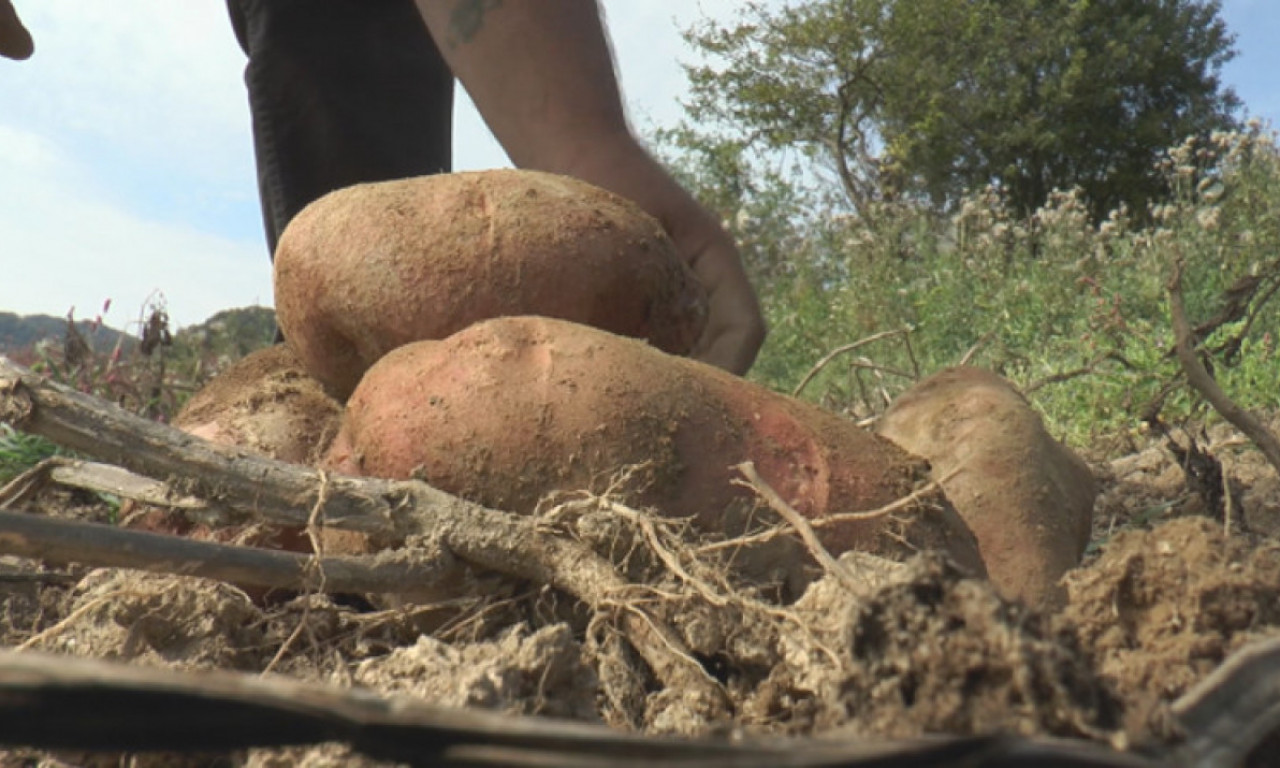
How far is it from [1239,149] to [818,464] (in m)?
7.48

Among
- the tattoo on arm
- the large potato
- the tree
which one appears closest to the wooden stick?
the large potato

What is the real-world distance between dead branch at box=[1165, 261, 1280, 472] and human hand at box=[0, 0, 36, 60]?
2153 mm

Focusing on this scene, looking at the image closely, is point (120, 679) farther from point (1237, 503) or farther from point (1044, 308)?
point (1044, 308)

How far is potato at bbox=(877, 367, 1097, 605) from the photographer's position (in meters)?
1.78

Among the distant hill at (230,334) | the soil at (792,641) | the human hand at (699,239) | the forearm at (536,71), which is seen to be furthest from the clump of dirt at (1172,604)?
the distant hill at (230,334)

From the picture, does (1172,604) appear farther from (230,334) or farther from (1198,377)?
(230,334)

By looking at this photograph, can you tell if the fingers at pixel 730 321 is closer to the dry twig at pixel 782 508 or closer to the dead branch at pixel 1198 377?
the dead branch at pixel 1198 377

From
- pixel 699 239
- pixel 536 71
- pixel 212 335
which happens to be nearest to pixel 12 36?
pixel 536 71

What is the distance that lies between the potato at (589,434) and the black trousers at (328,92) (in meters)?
2.29

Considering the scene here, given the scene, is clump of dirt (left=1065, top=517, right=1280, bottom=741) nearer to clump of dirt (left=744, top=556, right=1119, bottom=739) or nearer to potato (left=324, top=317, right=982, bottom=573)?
clump of dirt (left=744, top=556, right=1119, bottom=739)

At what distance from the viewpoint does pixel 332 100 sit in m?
3.63

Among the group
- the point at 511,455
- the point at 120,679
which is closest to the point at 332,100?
the point at 511,455

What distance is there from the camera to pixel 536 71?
90.2 inches

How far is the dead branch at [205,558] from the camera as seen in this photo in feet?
3.43
